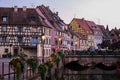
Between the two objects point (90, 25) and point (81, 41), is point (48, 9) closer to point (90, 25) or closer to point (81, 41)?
point (81, 41)

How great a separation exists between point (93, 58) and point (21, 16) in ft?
62.1

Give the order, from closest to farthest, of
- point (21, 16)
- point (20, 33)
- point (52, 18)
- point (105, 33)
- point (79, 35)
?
point (20, 33), point (21, 16), point (52, 18), point (79, 35), point (105, 33)

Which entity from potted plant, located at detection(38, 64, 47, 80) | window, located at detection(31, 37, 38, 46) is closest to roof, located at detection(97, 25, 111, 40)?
window, located at detection(31, 37, 38, 46)

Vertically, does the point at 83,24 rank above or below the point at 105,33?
above

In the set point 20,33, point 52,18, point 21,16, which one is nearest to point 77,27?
point 52,18

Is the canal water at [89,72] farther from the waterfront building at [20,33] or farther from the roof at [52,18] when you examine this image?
the roof at [52,18]

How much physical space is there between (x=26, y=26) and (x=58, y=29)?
65.6 feet

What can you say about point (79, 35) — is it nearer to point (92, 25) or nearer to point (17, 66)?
point (92, 25)

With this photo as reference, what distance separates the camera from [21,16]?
258 feet

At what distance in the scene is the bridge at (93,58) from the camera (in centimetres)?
6644

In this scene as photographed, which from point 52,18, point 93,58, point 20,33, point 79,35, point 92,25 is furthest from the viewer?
point 92,25

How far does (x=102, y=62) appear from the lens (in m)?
66.4

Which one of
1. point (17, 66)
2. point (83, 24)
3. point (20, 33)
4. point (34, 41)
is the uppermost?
point (83, 24)

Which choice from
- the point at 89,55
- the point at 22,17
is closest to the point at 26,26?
the point at 22,17
